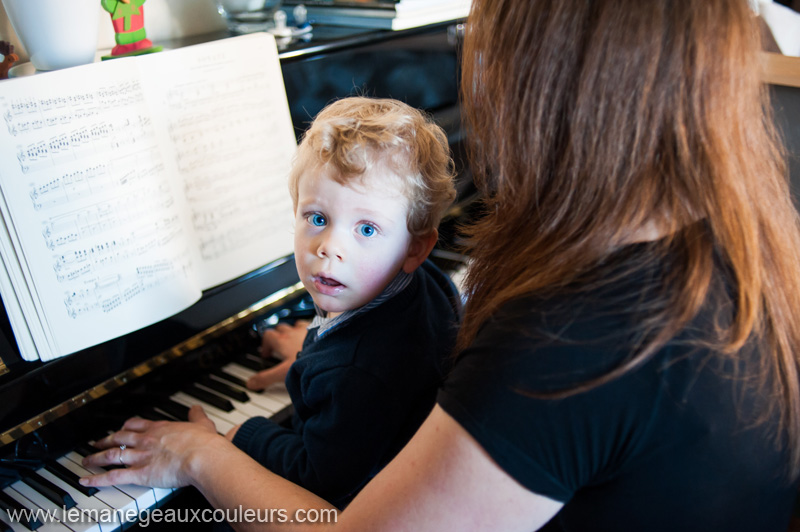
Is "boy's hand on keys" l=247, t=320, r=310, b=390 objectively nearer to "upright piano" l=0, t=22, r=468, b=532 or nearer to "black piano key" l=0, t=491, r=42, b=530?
"upright piano" l=0, t=22, r=468, b=532

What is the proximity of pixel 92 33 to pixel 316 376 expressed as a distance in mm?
704

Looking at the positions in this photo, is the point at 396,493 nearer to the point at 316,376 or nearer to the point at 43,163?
the point at 316,376

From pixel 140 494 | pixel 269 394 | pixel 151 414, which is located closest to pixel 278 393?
pixel 269 394

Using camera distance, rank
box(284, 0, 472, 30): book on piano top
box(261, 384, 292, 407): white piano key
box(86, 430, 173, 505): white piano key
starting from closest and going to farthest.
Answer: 1. box(86, 430, 173, 505): white piano key
2. box(261, 384, 292, 407): white piano key
3. box(284, 0, 472, 30): book on piano top

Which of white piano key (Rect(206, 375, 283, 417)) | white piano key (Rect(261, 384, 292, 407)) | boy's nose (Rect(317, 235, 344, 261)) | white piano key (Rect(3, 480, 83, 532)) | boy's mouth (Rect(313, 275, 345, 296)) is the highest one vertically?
boy's nose (Rect(317, 235, 344, 261))

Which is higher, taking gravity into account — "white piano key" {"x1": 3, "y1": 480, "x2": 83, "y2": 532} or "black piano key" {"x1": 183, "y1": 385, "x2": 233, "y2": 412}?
"white piano key" {"x1": 3, "y1": 480, "x2": 83, "y2": 532}

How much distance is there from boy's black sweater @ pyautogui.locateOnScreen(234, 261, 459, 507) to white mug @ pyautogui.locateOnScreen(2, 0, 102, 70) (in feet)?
2.12

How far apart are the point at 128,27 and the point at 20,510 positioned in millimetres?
839

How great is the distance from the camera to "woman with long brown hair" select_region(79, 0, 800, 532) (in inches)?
27.6

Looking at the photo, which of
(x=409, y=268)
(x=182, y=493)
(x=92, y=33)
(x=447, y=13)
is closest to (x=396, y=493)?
(x=409, y=268)

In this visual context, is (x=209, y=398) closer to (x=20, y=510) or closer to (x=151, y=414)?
(x=151, y=414)

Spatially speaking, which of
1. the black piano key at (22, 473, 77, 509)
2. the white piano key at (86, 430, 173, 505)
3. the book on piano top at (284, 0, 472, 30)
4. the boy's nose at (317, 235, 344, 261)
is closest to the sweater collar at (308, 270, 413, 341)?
the boy's nose at (317, 235, 344, 261)

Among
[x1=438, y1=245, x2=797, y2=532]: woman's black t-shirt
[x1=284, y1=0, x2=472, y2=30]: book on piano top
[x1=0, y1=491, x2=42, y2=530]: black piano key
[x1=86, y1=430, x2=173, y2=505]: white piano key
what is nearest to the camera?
[x1=438, y1=245, x2=797, y2=532]: woman's black t-shirt

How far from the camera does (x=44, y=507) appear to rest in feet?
3.35
